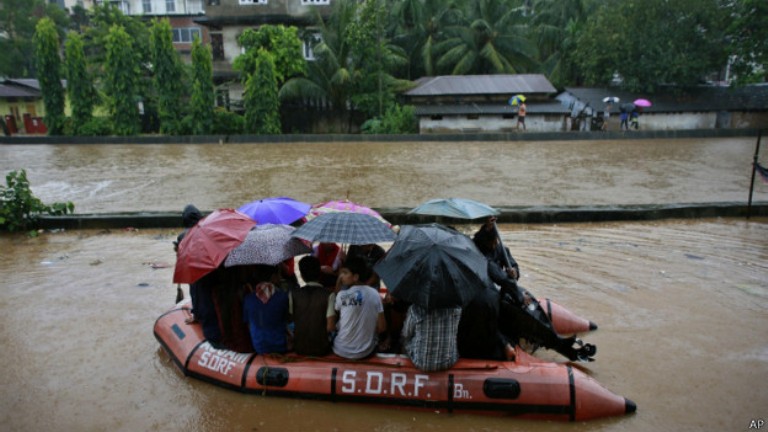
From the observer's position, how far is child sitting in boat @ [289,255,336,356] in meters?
4.60

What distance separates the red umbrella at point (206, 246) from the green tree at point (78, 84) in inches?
1128

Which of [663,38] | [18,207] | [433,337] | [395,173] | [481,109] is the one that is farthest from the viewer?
[481,109]

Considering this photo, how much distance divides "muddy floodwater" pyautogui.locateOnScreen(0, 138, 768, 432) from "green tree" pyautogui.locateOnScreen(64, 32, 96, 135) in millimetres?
14364

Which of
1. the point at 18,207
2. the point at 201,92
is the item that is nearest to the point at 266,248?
the point at 18,207

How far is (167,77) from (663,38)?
26.5 m

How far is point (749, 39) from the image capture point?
2602 centimetres

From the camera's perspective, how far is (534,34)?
3597 centimetres

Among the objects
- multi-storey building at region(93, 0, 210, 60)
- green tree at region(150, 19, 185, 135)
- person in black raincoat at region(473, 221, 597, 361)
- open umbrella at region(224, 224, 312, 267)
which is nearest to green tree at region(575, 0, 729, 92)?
green tree at region(150, 19, 185, 135)

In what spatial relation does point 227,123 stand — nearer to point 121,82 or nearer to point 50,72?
point 121,82

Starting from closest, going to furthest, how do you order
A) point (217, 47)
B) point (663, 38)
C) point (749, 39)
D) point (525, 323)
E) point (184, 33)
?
1. point (525, 323)
2. point (749, 39)
3. point (663, 38)
4. point (217, 47)
5. point (184, 33)

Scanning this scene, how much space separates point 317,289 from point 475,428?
1758mm

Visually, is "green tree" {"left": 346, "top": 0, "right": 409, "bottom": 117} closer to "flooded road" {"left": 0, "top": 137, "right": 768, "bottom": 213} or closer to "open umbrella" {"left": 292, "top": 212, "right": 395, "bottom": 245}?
"flooded road" {"left": 0, "top": 137, "right": 768, "bottom": 213}

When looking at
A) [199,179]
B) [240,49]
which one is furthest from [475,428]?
[240,49]

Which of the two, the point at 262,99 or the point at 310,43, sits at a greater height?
the point at 310,43
